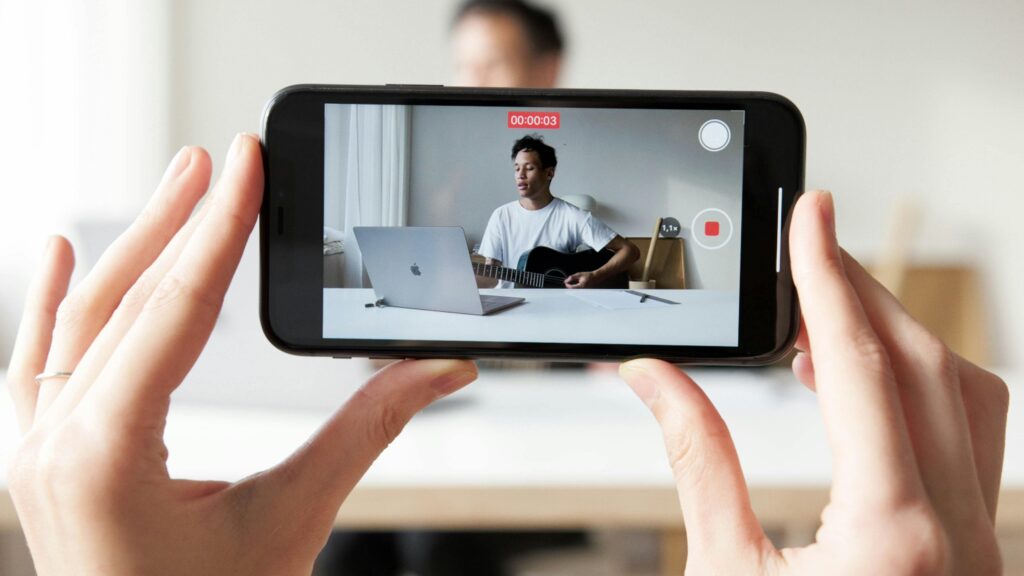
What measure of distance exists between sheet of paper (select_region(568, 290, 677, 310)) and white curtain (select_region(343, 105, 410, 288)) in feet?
0.45

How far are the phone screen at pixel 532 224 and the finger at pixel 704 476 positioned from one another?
0.26 ft

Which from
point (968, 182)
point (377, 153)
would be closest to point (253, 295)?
point (377, 153)

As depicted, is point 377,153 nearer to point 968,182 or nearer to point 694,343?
point 694,343

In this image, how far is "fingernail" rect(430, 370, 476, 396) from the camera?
1.66 ft

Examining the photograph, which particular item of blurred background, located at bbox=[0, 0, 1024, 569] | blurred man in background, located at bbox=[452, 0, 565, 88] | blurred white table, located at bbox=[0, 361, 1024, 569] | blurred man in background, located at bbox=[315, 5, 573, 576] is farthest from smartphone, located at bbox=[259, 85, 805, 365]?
blurred background, located at bbox=[0, 0, 1024, 569]

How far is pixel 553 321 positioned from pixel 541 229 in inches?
2.5

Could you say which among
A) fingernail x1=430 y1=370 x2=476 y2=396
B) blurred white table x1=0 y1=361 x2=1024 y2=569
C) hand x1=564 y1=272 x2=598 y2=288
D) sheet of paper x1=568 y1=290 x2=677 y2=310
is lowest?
blurred white table x1=0 y1=361 x2=1024 y2=569

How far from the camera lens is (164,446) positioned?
1.33 ft

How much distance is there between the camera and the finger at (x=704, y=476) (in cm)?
40

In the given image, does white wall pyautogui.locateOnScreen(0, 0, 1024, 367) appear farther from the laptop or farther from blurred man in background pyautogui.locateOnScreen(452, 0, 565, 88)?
the laptop

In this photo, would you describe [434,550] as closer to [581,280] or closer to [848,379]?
[581,280]

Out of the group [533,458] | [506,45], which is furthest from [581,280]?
[506,45]

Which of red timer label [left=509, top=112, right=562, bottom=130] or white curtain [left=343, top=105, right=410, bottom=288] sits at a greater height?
red timer label [left=509, top=112, right=562, bottom=130]

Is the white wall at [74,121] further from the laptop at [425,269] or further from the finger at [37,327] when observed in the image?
the laptop at [425,269]
